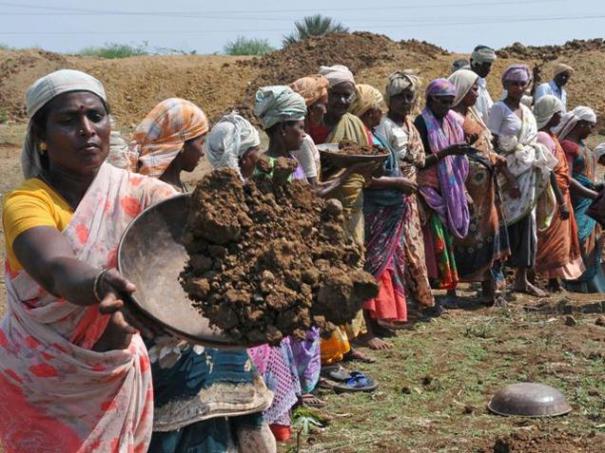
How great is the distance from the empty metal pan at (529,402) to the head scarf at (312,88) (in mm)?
2210

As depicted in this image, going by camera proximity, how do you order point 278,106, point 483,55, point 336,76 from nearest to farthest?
point 278,106
point 336,76
point 483,55

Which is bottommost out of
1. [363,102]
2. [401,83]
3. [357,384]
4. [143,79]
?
[143,79]

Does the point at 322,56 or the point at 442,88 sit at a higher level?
the point at 442,88

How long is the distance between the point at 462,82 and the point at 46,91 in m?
6.24

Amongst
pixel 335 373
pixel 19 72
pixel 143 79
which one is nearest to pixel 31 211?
pixel 335 373

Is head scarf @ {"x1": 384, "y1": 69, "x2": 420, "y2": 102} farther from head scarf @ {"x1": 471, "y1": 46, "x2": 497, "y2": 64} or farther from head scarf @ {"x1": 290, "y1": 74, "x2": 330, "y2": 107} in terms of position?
head scarf @ {"x1": 471, "y1": 46, "x2": 497, "y2": 64}

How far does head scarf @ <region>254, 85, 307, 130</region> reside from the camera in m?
5.95

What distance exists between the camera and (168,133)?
4.78 m

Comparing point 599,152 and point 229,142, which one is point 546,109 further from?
point 229,142

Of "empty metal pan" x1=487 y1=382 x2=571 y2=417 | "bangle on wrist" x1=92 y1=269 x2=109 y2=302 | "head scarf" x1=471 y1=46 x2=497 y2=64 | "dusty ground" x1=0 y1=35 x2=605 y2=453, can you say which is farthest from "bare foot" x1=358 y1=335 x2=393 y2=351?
"bangle on wrist" x1=92 y1=269 x2=109 y2=302

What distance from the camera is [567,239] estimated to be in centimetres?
1034

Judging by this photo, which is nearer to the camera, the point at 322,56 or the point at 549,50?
the point at 549,50

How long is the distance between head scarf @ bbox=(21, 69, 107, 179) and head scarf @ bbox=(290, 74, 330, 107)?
353 cm

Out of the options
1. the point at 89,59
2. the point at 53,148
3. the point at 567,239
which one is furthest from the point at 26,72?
the point at 53,148
